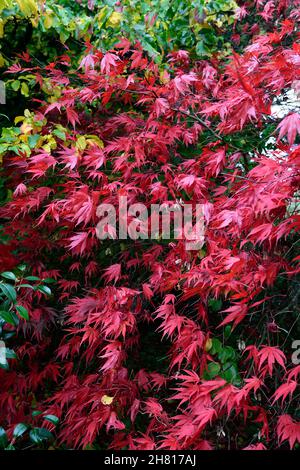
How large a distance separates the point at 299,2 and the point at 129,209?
1894 mm

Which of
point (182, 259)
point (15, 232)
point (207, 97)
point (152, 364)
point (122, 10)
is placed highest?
point (122, 10)

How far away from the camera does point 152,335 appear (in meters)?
2.60
